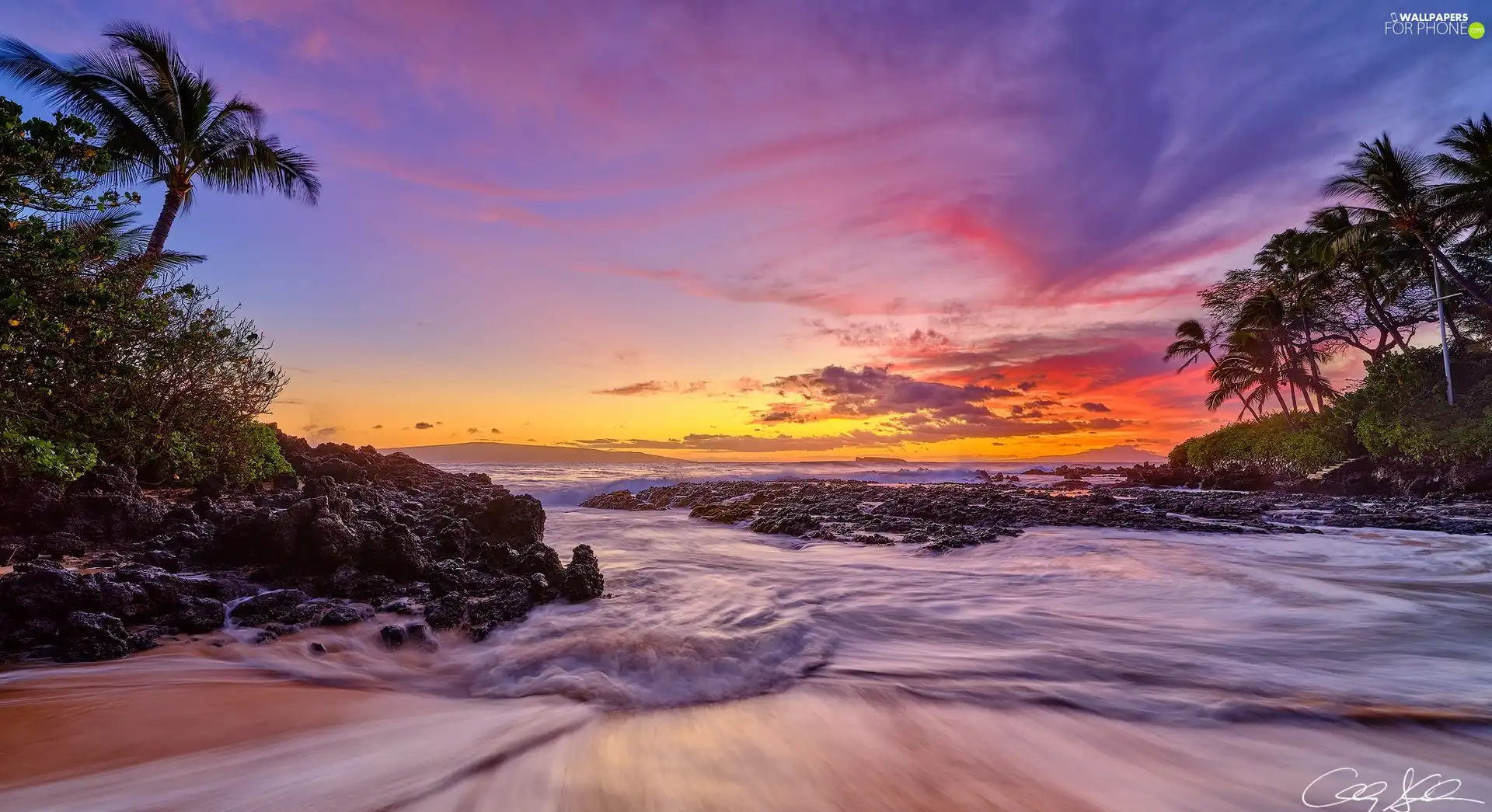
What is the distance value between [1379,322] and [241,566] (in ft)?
140

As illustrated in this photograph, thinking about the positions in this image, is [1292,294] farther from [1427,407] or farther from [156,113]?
[156,113]

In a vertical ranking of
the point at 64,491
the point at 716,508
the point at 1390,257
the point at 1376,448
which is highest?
the point at 1390,257

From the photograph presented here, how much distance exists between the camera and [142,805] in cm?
259

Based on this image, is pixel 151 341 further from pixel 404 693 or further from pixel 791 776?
pixel 791 776

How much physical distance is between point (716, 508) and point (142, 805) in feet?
45.3

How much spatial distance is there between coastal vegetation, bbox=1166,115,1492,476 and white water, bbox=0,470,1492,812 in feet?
65.7

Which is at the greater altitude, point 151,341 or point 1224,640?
point 151,341

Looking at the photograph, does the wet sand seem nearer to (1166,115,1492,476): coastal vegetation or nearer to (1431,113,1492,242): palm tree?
(1166,115,1492,476): coastal vegetation

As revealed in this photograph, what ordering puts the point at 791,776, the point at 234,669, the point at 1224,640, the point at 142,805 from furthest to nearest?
the point at 1224,640 < the point at 234,669 < the point at 791,776 < the point at 142,805

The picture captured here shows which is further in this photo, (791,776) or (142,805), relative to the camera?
(791,776)

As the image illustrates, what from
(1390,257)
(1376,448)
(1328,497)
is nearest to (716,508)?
(1328,497)

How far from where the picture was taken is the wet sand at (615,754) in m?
2.75
